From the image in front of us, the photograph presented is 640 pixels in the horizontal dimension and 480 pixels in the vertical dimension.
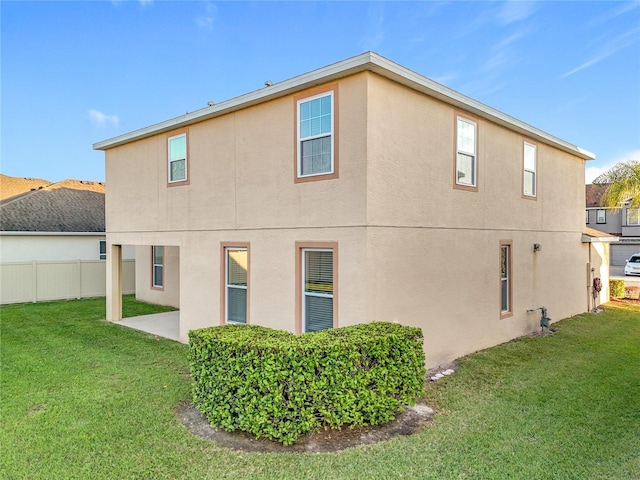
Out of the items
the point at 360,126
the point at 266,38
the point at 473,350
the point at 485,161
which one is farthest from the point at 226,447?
the point at 266,38

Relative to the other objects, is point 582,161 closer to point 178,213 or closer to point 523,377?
point 523,377

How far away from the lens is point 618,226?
36375 mm

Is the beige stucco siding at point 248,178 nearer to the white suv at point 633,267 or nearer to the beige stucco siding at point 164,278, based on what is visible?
the beige stucco siding at point 164,278

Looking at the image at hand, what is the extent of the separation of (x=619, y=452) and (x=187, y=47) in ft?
51.3

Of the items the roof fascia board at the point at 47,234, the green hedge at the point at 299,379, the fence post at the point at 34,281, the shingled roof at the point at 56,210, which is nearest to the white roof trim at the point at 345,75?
the green hedge at the point at 299,379

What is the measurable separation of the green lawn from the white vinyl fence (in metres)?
7.88

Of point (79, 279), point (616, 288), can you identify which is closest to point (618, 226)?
point (616, 288)

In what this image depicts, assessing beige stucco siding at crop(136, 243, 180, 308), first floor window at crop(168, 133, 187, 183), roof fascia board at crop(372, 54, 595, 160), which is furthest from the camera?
beige stucco siding at crop(136, 243, 180, 308)

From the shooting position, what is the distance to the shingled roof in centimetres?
1784

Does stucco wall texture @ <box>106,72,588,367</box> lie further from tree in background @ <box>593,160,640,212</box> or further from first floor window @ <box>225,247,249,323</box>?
tree in background @ <box>593,160,640,212</box>

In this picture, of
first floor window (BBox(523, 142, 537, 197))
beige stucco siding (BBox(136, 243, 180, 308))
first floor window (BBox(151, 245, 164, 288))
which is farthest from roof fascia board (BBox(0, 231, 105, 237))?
first floor window (BBox(523, 142, 537, 197))

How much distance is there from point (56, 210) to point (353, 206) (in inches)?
745

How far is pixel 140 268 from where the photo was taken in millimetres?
16344

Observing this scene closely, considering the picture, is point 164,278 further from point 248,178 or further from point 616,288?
point 616,288
